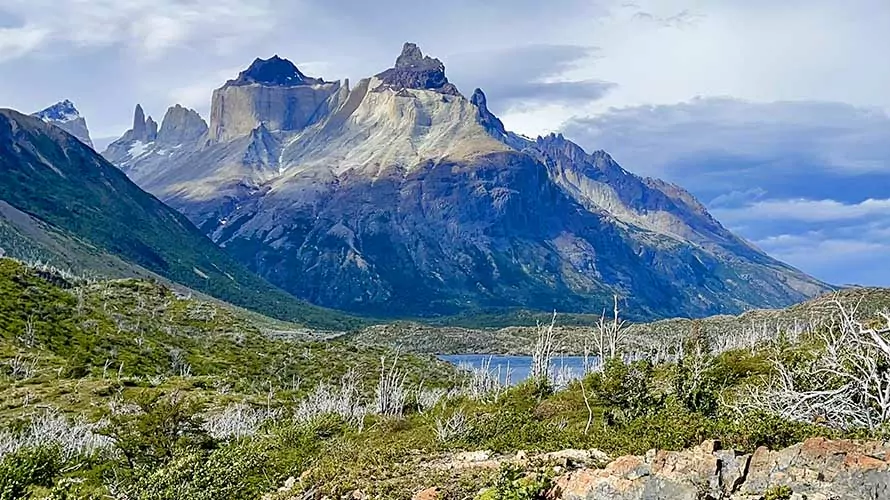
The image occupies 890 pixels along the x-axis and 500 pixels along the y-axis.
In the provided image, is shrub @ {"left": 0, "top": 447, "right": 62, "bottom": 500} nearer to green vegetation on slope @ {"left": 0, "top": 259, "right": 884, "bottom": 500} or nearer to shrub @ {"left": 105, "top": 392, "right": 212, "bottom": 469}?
green vegetation on slope @ {"left": 0, "top": 259, "right": 884, "bottom": 500}

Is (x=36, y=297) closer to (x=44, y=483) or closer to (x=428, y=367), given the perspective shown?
(x=428, y=367)

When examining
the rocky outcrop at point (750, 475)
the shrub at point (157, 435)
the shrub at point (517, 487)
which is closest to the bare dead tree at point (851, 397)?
the rocky outcrop at point (750, 475)

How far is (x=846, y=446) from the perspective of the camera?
1842 cm

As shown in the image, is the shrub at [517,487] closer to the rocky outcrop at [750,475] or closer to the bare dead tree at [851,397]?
the rocky outcrop at [750,475]

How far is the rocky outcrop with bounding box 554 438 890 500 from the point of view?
17.3 meters

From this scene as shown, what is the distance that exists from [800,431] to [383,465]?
12495 mm

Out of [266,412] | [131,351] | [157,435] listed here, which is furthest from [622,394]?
[131,351]

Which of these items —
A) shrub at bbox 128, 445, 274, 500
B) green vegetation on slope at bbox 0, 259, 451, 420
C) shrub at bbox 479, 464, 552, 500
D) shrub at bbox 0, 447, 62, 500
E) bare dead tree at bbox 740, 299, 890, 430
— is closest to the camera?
shrub at bbox 479, 464, 552, 500

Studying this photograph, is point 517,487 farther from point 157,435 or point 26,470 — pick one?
point 157,435

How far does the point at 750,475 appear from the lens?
1828 cm

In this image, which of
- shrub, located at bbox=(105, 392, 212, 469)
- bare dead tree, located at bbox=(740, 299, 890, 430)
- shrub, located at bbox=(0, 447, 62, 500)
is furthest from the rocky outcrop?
shrub, located at bbox=(105, 392, 212, 469)

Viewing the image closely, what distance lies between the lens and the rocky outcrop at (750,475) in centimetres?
1730

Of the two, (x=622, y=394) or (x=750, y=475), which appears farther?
(x=622, y=394)

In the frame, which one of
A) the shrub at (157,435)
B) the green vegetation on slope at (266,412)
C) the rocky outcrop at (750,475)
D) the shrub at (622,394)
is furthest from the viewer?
the shrub at (622,394)
